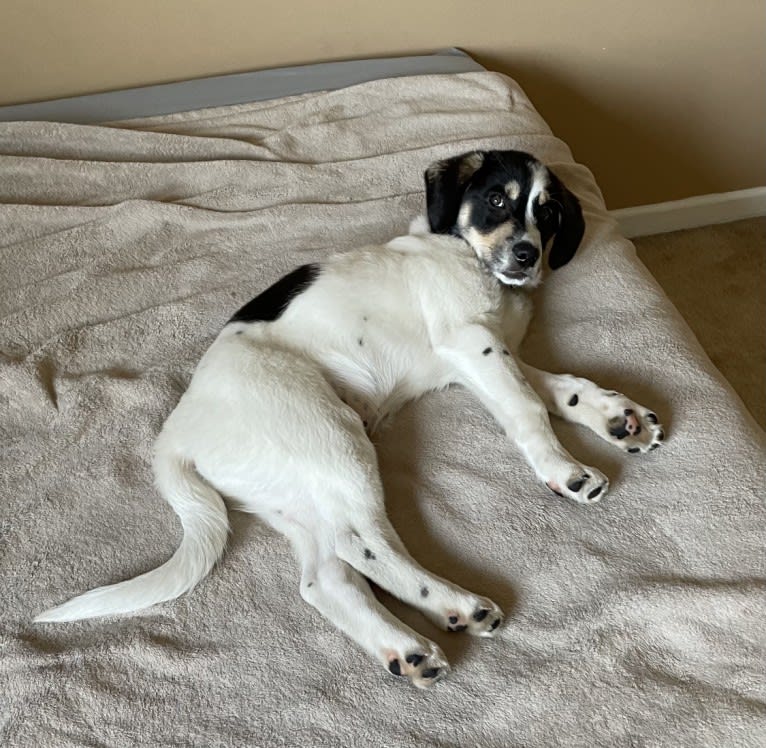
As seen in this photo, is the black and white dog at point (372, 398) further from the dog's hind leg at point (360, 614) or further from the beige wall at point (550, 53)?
the beige wall at point (550, 53)

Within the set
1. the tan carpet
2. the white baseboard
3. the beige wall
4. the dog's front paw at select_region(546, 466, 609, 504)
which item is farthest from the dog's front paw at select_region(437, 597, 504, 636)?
the white baseboard

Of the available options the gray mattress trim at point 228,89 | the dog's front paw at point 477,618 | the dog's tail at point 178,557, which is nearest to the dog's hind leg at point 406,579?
the dog's front paw at point 477,618

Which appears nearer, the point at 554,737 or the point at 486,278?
the point at 554,737

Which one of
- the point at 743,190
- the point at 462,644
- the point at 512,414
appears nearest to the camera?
the point at 462,644

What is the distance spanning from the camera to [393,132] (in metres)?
2.61

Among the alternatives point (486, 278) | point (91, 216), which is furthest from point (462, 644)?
point (91, 216)

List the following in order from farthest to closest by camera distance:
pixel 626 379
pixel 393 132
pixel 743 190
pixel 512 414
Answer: pixel 743 190 → pixel 393 132 → pixel 626 379 → pixel 512 414

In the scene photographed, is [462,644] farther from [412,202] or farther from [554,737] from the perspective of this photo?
[412,202]

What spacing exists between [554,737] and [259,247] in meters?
1.50

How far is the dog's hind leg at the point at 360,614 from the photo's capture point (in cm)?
138

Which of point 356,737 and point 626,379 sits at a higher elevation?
point 626,379

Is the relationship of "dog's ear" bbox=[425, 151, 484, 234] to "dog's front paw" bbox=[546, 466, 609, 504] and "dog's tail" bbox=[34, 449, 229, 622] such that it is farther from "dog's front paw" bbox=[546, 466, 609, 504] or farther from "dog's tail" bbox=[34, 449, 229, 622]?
"dog's tail" bbox=[34, 449, 229, 622]

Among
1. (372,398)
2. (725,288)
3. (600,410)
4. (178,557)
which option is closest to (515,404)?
(600,410)

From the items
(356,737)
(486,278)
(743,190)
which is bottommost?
(743,190)
